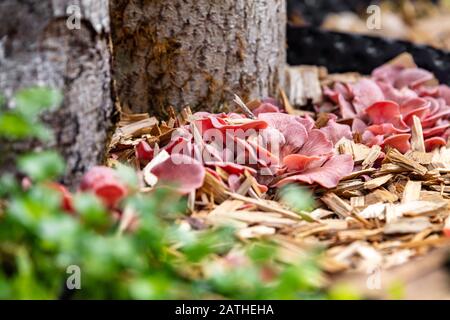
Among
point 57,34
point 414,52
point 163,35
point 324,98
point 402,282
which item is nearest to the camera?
point 402,282

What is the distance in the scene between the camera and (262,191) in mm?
1834

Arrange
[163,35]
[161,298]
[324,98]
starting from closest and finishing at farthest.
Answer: [161,298]
[163,35]
[324,98]

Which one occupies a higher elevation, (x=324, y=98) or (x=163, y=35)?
(x=163, y=35)

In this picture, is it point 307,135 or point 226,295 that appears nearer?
point 226,295

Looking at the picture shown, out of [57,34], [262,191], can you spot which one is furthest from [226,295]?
[57,34]

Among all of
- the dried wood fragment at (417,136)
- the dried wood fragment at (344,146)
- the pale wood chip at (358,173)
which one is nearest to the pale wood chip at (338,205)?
the pale wood chip at (358,173)

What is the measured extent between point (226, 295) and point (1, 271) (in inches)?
16.3

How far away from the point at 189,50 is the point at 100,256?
117 centimetres

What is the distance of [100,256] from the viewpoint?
47.8 inches

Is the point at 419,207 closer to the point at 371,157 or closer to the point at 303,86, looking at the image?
the point at 371,157

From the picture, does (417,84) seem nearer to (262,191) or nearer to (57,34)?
(262,191)

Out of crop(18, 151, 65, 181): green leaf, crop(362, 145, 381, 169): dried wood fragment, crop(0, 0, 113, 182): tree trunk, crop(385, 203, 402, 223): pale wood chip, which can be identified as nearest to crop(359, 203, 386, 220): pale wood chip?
crop(385, 203, 402, 223): pale wood chip

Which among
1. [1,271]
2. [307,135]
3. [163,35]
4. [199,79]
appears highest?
[163,35]

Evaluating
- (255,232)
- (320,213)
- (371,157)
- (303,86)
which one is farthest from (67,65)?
(303,86)
